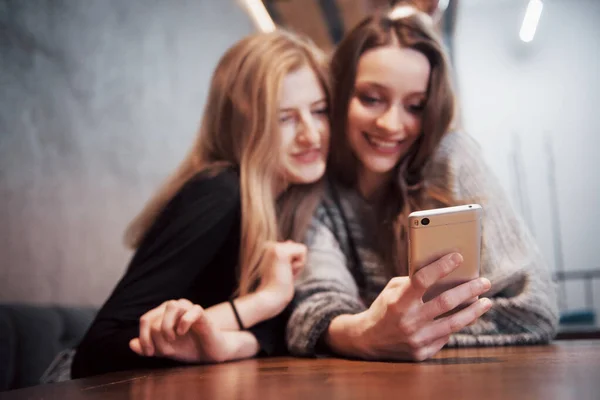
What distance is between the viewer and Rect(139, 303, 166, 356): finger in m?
0.88

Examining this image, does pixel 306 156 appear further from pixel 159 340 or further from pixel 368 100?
pixel 159 340

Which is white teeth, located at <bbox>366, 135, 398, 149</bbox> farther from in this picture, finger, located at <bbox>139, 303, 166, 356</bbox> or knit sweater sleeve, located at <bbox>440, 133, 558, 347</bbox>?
finger, located at <bbox>139, 303, 166, 356</bbox>

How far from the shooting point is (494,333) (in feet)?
3.08

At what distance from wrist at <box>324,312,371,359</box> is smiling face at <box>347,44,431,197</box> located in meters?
0.39

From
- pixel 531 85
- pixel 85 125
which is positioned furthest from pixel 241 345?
pixel 531 85

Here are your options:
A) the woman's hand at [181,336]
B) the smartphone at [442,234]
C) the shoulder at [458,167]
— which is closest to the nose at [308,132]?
the shoulder at [458,167]

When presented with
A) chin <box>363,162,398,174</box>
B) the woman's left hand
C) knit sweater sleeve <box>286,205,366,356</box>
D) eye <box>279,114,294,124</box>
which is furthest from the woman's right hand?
eye <box>279,114,294,124</box>

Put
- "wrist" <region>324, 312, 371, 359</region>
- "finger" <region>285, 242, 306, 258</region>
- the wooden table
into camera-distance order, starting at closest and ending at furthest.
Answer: the wooden table
"wrist" <region>324, 312, 371, 359</region>
"finger" <region>285, 242, 306, 258</region>

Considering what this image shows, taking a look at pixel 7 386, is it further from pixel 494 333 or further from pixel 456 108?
pixel 456 108

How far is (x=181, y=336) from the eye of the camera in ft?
2.88

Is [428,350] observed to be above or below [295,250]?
below

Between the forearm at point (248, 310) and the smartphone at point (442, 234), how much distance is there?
16.0 inches

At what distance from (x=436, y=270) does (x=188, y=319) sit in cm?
35

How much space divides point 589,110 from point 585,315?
3.44ft
